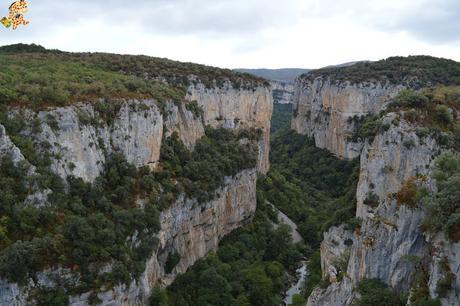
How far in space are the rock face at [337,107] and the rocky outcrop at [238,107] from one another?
15.3m

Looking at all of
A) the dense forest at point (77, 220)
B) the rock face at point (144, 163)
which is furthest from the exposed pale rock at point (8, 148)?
the dense forest at point (77, 220)

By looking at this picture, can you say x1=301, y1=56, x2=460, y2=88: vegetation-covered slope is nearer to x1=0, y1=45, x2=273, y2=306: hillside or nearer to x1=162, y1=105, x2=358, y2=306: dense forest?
x1=162, y1=105, x2=358, y2=306: dense forest

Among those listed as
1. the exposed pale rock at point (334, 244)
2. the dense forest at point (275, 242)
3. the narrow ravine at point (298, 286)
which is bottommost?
the narrow ravine at point (298, 286)

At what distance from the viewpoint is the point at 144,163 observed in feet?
148

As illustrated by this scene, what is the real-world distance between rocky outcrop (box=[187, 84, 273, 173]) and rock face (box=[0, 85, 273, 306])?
10.8ft

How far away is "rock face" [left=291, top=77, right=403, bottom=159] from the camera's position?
85.6 metres

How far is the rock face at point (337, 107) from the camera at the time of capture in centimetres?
8556

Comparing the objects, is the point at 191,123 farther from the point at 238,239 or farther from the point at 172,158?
the point at 238,239

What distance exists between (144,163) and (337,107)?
55408 millimetres

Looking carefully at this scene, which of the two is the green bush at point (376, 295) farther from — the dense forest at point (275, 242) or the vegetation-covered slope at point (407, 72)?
the vegetation-covered slope at point (407, 72)

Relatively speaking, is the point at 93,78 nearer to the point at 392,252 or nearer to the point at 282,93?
the point at 392,252

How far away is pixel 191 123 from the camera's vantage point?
55.5 metres

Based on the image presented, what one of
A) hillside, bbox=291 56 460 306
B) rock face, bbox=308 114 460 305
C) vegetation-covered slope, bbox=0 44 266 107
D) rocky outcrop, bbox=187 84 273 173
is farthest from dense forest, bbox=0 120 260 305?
rocky outcrop, bbox=187 84 273 173

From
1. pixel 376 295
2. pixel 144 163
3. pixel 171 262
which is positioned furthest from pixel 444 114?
pixel 171 262
